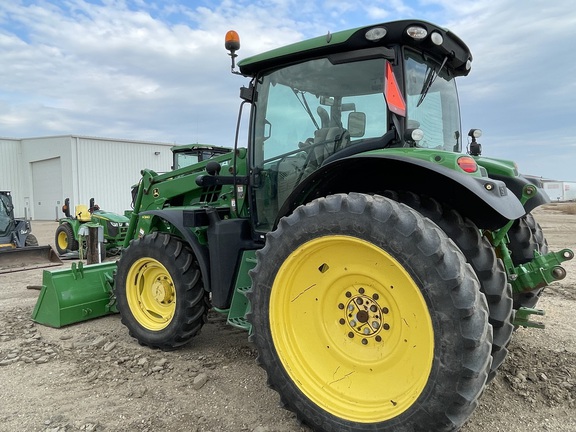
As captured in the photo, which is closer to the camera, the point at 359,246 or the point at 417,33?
the point at 359,246

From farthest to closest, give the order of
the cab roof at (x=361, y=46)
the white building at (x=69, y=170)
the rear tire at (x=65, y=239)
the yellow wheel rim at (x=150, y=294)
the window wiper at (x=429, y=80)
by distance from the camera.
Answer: the white building at (x=69, y=170) < the rear tire at (x=65, y=239) < the yellow wheel rim at (x=150, y=294) < the window wiper at (x=429, y=80) < the cab roof at (x=361, y=46)

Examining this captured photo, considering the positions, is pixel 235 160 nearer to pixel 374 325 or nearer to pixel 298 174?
pixel 298 174

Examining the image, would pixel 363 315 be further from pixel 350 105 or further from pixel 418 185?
pixel 350 105

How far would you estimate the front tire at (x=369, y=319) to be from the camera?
83.4 inches

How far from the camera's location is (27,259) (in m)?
10.0

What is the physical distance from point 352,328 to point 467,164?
3.66ft

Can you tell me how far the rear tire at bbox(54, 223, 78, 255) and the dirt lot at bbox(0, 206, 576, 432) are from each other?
26.4 feet


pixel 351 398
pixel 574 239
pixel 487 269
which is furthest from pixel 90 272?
pixel 574 239

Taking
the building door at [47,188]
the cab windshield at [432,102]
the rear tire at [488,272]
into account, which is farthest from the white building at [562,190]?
the rear tire at [488,272]

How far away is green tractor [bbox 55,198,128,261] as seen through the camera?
36.9 ft

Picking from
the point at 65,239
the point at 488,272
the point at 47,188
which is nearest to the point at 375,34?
the point at 488,272

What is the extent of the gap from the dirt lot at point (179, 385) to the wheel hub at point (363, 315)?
2.39ft

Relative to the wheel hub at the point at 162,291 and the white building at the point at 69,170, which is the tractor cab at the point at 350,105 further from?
the white building at the point at 69,170

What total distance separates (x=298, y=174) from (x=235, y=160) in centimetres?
59
